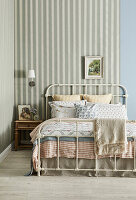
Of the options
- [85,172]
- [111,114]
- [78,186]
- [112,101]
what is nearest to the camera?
[78,186]

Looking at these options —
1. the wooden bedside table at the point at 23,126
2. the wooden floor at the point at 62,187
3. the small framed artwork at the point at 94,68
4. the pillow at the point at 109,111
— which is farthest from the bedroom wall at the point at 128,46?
the wooden floor at the point at 62,187

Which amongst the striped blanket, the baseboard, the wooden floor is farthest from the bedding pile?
the baseboard

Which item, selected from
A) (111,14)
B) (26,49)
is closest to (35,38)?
(26,49)

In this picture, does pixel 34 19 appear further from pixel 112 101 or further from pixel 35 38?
pixel 112 101

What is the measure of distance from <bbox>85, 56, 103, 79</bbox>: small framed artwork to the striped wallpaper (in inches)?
3.3

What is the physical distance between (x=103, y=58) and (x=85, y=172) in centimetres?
244

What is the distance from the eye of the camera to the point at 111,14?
5152 mm

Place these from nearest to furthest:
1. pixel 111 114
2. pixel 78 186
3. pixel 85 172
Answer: pixel 78 186, pixel 85 172, pixel 111 114

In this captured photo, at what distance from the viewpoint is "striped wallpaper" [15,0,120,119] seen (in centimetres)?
516

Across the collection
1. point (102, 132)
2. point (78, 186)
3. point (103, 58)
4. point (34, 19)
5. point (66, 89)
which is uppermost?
point (34, 19)

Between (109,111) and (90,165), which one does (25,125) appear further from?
(90,165)

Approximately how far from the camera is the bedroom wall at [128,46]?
512 centimetres

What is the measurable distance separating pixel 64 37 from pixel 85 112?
1624 millimetres

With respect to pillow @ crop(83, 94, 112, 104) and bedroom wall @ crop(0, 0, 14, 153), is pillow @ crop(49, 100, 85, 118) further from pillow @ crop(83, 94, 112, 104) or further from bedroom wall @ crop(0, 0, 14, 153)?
bedroom wall @ crop(0, 0, 14, 153)
